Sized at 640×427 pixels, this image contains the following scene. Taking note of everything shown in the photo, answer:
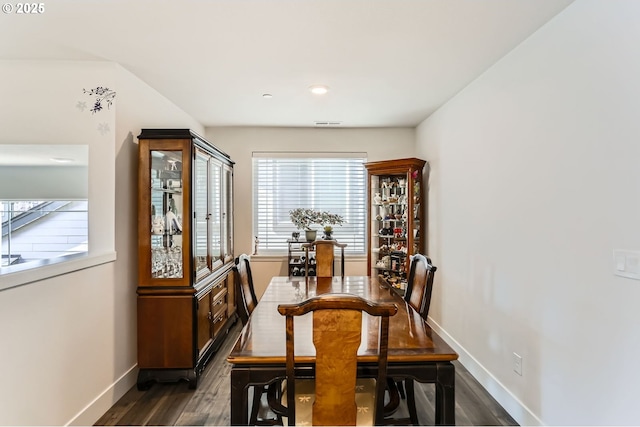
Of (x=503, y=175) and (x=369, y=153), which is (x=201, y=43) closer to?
(x=503, y=175)

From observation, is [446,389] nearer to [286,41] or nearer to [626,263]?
[626,263]

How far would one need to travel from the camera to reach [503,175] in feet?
7.68

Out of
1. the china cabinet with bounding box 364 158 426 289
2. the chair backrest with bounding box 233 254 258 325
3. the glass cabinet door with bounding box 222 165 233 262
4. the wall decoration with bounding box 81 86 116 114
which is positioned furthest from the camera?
the china cabinet with bounding box 364 158 426 289

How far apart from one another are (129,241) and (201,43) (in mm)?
1652

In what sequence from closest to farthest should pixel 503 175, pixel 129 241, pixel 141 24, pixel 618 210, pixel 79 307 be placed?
pixel 618 210 < pixel 141 24 < pixel 79 307 < pixel 503 175 < pixel 129 241

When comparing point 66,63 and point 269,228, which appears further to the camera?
point 269,228

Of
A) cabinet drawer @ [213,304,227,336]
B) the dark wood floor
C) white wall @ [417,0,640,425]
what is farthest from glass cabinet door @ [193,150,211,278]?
white wall @ [417,0,640,425]

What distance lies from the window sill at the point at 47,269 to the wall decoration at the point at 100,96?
3.64 feet

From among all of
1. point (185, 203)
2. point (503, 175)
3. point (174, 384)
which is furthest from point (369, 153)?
point (174, 384)

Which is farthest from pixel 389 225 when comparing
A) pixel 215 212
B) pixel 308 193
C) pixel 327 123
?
pixel 215 212

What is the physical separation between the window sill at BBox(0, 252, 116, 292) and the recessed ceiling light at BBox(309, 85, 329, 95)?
2154 mm

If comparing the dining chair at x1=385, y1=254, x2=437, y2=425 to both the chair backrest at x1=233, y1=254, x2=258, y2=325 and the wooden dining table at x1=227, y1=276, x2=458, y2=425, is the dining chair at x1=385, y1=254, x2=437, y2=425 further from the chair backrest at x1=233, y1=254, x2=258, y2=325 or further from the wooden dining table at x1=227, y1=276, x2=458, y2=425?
the chair backrest at x1=233, y1=254, x2=258, y2=325

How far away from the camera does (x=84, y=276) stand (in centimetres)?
210

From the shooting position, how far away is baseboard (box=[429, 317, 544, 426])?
204 cm
